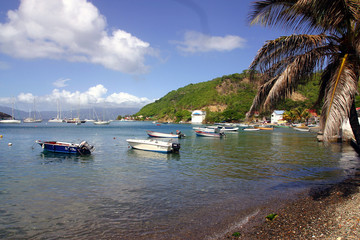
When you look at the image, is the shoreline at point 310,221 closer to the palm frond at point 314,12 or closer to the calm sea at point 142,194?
the calm sea at point 142,194

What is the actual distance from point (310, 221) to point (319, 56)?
17.1 feet

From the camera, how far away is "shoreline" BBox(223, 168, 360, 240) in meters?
7.04

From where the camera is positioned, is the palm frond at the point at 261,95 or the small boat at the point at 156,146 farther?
the small boat at the point at 156,146

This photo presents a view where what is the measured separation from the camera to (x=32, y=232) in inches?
348

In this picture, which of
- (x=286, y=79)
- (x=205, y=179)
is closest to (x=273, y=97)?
(x=286, y=79)

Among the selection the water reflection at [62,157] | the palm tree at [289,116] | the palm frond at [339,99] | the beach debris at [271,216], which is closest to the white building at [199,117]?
the palm tree at [289,116]

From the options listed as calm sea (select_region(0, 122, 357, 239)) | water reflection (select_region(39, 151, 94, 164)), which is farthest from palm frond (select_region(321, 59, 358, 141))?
water reflection (select_region(39, 151, 94, 164))

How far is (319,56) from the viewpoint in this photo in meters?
7.60

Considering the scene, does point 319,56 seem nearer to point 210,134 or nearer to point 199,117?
point 210,134

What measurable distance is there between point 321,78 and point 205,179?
10.1 meters

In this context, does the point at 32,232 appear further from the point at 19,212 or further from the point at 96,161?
the point at 96,161

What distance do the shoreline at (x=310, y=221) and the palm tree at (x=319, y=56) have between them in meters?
2.62

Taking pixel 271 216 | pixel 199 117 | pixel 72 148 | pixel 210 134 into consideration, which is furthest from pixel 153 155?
pixel 199 117

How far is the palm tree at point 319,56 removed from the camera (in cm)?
640
